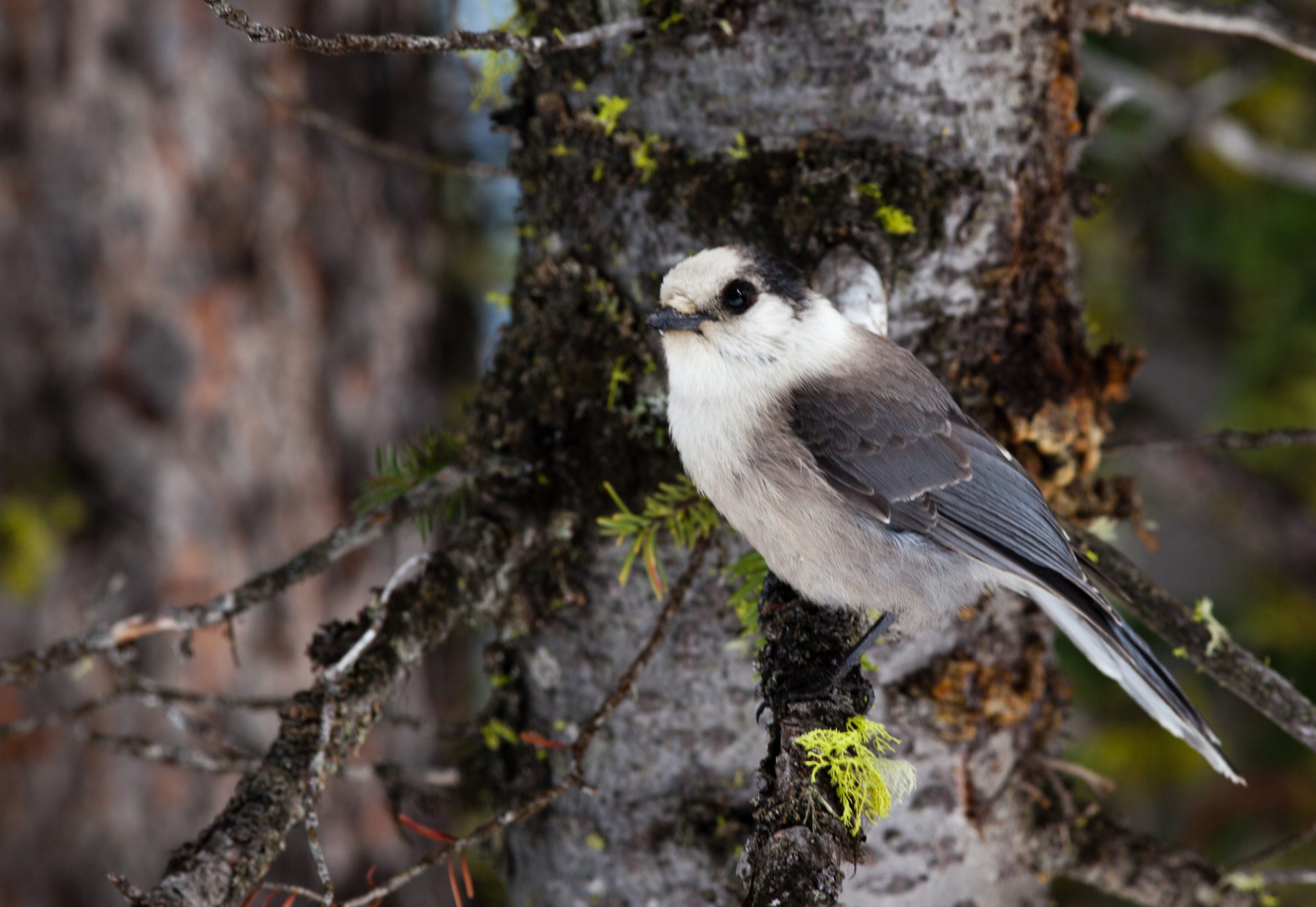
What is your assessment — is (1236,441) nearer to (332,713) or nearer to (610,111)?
(610,111)

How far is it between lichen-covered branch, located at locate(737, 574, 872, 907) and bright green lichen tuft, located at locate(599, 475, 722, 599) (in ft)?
0.90

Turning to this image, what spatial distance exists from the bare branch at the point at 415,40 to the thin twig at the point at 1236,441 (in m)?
1.29

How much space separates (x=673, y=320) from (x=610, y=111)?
18.0 inches

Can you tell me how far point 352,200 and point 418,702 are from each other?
1804mm

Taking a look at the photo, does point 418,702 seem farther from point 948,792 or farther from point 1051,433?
point 1051,433

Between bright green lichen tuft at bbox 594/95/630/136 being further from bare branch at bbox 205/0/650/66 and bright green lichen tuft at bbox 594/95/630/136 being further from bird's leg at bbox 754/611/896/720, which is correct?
bird's leg at bbox 754/611/896/720

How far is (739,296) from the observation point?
184 cm

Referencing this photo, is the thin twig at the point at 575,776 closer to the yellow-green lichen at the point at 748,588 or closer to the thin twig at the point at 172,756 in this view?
the yellow-green lichen at the point at 748,588

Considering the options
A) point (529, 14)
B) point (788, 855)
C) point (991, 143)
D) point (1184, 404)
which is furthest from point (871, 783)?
point (1184, 404)

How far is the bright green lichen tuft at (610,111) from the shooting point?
1.95m

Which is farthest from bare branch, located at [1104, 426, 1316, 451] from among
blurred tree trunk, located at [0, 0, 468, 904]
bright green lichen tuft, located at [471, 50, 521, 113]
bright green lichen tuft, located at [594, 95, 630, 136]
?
blurred tree trunk, located at [0, 0, 468, 904]

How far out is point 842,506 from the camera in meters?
1.90

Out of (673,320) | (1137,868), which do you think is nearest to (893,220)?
(673,320)

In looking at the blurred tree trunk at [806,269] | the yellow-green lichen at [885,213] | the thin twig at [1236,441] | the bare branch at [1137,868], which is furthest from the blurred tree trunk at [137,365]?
the thin twig at [1236,441]
